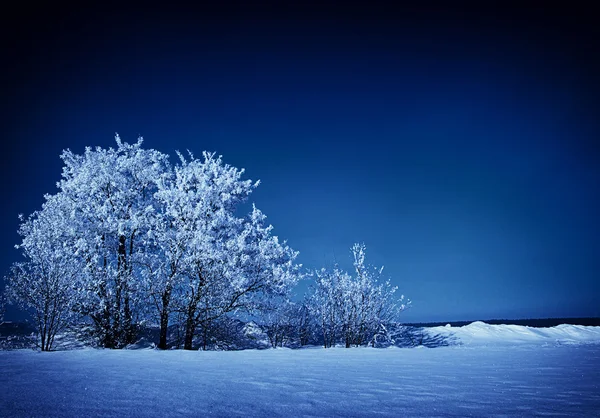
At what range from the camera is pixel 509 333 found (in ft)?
62.3

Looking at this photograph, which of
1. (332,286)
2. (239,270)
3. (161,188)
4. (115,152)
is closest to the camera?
(239,270)

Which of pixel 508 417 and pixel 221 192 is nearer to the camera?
pixel 508 417

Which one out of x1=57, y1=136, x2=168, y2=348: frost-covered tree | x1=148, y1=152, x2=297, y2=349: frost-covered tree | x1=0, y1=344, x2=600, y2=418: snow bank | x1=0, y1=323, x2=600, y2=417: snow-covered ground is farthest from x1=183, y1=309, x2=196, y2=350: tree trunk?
x1=0, y1=344, x2=600, y2=418: snow bank

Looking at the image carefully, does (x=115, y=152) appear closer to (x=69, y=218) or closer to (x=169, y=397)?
(x=69, y=218)

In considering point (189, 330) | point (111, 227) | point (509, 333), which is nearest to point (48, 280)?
point (111, 227)

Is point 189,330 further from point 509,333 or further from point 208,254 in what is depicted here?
point 509,333

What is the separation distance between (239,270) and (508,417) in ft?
35.0

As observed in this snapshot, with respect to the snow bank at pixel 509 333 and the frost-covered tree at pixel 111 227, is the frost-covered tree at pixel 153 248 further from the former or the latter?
the snow bank at pixel 509 333

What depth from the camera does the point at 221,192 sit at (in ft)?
46.0

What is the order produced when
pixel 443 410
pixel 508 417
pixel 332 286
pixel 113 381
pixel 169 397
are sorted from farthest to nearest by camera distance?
pixel 332 286, pixel 113 381, pixel 169 397, pixel 443 410, pixel 508 417

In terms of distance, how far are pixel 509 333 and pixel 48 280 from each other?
2224 cm

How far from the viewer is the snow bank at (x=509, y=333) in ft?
59.1

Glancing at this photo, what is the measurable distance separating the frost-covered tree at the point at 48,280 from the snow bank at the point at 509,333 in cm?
1797

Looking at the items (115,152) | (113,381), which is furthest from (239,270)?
(113,381)
